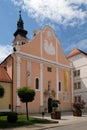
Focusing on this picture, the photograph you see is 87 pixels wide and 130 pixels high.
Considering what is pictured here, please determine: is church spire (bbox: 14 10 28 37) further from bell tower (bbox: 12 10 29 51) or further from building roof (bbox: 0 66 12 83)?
building roof (bbox: 0 66 12 83)


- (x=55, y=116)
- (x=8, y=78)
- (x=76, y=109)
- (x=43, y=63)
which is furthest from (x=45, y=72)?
(x=55, y=116)

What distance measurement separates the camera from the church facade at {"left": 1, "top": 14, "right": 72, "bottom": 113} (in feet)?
128

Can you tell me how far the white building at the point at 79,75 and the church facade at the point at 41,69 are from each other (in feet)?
9.40

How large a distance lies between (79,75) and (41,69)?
36.5 ft

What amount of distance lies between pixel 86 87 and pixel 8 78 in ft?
56.7

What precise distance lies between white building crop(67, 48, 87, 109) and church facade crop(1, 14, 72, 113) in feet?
9.40

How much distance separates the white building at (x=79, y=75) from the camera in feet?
165

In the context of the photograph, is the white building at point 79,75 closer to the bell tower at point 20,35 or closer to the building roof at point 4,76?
the bell tower at point 20,35

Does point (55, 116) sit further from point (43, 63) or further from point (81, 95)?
point (81, 95)

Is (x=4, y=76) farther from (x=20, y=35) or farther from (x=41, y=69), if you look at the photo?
(x=20, y=35)

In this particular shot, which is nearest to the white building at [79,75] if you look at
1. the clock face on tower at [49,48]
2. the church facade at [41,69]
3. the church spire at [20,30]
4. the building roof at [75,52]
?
the building roof at [75,52]

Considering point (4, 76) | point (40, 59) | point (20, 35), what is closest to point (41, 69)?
point (40, 59)

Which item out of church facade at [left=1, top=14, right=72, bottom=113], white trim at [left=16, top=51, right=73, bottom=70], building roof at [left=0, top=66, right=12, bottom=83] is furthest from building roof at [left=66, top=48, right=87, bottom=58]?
building roof at [left=0, top=66, right=12, bottom=83]

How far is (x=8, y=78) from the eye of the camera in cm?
3806
